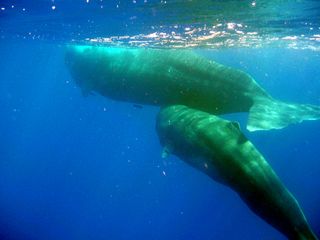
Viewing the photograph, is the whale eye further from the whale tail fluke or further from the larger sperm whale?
the larger sperm whale

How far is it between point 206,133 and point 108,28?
40.3 feet

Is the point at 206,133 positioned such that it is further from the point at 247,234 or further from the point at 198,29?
the point at 247,234

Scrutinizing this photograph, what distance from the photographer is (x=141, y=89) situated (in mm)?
11922

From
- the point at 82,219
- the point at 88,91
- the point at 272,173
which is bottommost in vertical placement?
A: the point at 82,219

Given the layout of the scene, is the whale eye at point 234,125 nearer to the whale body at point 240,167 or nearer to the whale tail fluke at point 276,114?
the whale body at point 240,167

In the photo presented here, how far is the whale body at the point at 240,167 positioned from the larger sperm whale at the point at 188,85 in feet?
4.02

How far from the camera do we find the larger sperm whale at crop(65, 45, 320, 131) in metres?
9.50

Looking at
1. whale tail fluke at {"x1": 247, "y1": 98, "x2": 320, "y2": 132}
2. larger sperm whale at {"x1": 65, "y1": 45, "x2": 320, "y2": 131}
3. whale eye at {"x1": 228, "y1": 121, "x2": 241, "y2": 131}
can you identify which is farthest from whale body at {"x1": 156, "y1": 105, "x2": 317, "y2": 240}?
larger sperm whale at {"x1": 65, "y1": 45, "x2": 320, "y2": 131}

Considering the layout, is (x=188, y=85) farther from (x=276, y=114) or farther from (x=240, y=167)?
(x=240, y=167)

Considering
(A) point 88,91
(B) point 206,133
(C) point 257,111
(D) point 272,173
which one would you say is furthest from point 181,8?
(D) point 272,173

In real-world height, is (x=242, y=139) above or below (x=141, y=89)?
above

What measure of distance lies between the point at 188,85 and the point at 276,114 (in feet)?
10.1

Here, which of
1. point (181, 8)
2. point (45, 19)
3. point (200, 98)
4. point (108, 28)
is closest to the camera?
point (200, 98)

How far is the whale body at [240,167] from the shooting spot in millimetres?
6480
